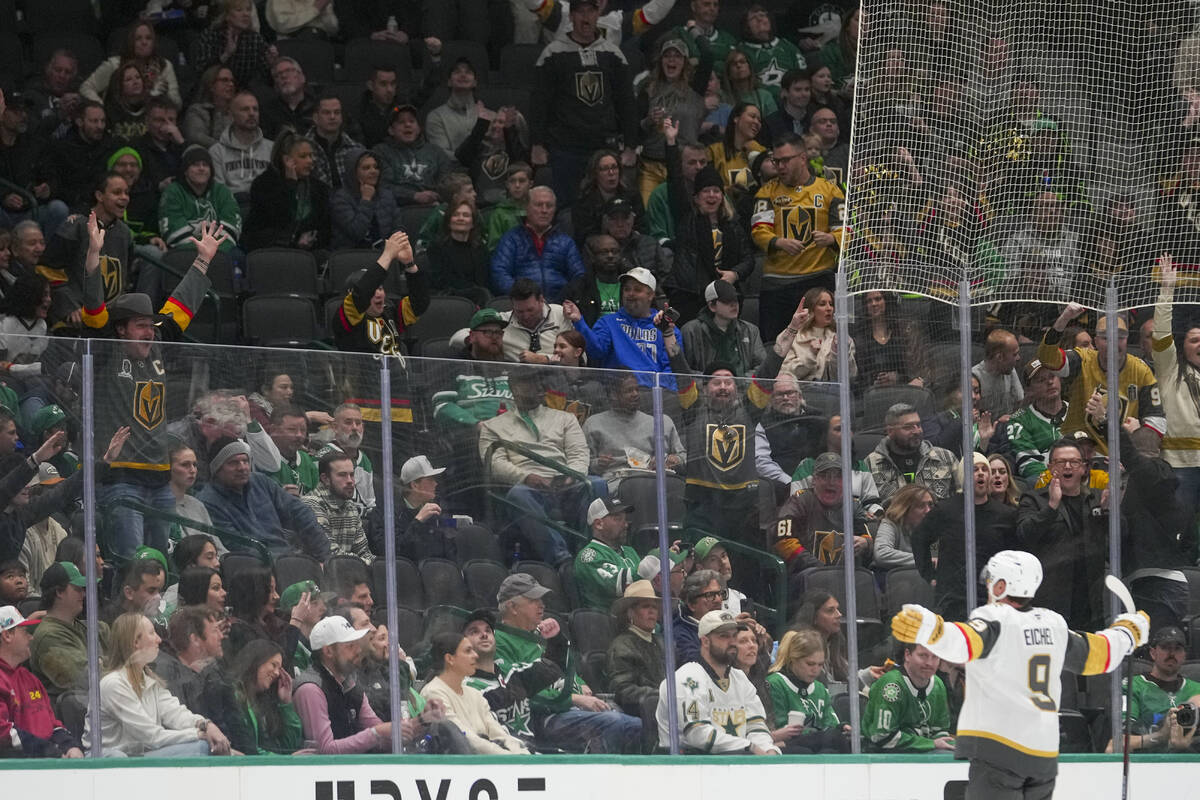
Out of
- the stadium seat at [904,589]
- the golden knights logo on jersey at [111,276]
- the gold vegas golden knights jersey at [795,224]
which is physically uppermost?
the gold vegas golden knights jersey at [795,224]

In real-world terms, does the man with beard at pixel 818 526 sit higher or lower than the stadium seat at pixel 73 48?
lower

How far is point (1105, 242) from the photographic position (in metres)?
10.8

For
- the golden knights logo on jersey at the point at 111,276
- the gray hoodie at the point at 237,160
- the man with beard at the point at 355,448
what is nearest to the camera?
the man with beard at the point at 355,448

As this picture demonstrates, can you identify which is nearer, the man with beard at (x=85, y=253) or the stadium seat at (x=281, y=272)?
the man with beard at (x=85, y=253)

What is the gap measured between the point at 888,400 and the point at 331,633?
301 cm

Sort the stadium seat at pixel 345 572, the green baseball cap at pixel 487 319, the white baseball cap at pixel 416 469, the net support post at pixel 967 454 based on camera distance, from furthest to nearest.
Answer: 1. the green baseball cap at pixel 487 319
2. the net support post at pixel 967 454
3. the white baseball cap at pixel 416 469
4. the stadium seat at pixel 345 572

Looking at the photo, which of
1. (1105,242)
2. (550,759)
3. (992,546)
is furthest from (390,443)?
(1105,242)

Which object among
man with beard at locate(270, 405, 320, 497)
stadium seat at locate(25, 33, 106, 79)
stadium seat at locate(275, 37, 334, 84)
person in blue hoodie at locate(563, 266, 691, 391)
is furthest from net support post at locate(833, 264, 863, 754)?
stadium seat at locate(25, 33, 106, 79)

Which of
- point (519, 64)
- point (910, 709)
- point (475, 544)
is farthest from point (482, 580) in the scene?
point (519, 64)

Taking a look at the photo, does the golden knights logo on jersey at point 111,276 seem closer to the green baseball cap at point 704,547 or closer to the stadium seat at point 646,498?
the stadium seat at point 646,498

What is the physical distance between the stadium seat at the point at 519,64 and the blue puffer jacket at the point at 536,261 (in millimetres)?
Result: 2626

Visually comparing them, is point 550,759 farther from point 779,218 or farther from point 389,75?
point 389,75

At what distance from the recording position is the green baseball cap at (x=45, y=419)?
8422 millimetres

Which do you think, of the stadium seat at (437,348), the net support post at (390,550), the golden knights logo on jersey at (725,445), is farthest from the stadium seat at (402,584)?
the stadium seat at (437,348)
